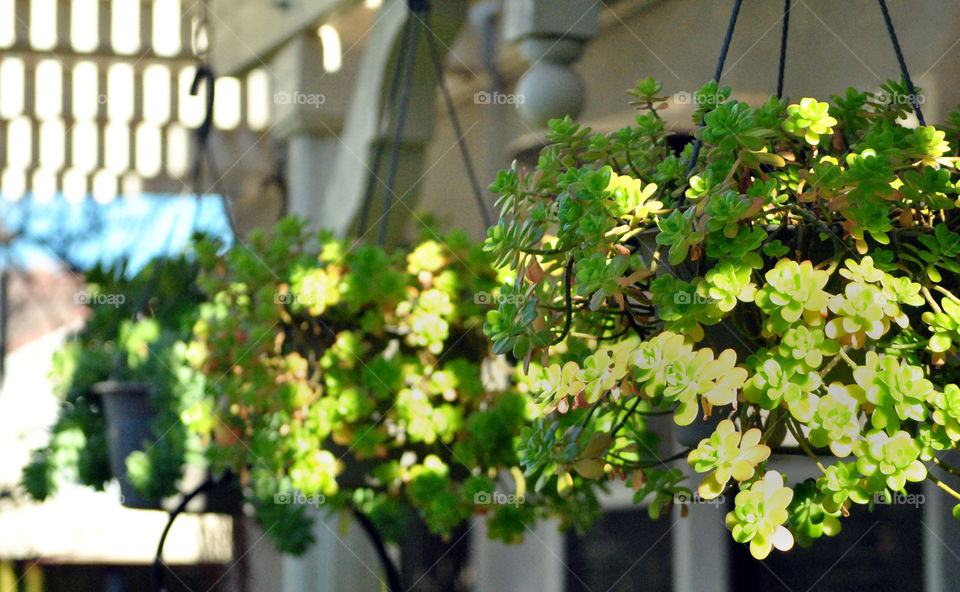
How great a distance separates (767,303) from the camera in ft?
2.42

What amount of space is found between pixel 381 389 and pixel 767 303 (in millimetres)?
724

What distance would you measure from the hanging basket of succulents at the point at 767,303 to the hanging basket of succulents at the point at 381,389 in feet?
1.44

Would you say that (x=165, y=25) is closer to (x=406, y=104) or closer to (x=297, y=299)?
(x=406, y=104)

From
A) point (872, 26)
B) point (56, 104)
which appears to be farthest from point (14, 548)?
point (872, 26)

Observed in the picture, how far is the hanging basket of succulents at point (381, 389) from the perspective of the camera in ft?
4.52

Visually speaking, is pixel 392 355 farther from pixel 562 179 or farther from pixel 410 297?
pixel 562 179

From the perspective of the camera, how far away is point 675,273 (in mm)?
842

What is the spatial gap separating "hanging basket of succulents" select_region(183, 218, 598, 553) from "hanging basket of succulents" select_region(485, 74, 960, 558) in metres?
0.44

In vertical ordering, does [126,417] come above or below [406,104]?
below

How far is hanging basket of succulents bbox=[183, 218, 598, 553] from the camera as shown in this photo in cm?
138

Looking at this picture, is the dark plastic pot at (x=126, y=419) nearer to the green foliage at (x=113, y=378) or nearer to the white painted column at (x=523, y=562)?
the green foliage at (x=113, y=378)

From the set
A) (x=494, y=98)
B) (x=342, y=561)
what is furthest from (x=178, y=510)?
(x=494, y=98)

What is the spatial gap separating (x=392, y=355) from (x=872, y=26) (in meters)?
0.92

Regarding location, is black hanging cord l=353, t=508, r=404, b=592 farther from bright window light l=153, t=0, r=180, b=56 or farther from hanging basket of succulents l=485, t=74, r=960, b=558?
bright window light l=153, t=0, r=180, b=56
